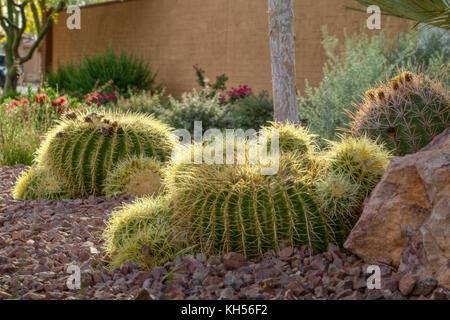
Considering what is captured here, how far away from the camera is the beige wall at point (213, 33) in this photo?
32.8 ft

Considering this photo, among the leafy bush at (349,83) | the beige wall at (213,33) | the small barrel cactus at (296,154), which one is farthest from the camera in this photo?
the beige wall at (213,33)

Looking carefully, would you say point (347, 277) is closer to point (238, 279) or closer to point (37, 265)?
point (238, 279)

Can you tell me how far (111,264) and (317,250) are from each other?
115cm

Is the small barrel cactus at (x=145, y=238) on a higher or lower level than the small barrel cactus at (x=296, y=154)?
lower

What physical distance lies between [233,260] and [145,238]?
53 centimetres

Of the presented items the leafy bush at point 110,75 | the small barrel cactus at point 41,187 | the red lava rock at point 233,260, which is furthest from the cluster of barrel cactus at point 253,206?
the leafy bush at point 110,75

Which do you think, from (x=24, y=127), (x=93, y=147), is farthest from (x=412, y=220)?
(x=24, y=127)

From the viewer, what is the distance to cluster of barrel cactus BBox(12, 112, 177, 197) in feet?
14.7

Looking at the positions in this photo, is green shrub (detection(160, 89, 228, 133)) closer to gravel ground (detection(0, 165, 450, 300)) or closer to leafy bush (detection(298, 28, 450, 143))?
A: leafy bush (detection(298, 28, 450, 143))

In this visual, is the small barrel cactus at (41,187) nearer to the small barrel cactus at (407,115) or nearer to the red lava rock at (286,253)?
the red lava rock at (286,253)

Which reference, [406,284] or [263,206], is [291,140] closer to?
[263,206]

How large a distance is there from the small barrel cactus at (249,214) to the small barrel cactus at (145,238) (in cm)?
11

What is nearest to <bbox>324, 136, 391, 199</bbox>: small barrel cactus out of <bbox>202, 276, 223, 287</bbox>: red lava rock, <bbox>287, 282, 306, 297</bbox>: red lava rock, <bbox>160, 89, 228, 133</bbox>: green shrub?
<bbox>287, 282, 306, 297</bbox>: red lava rock

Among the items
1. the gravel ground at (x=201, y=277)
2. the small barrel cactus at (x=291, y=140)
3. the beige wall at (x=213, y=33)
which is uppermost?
the beige wall at (x=213, y=33)
